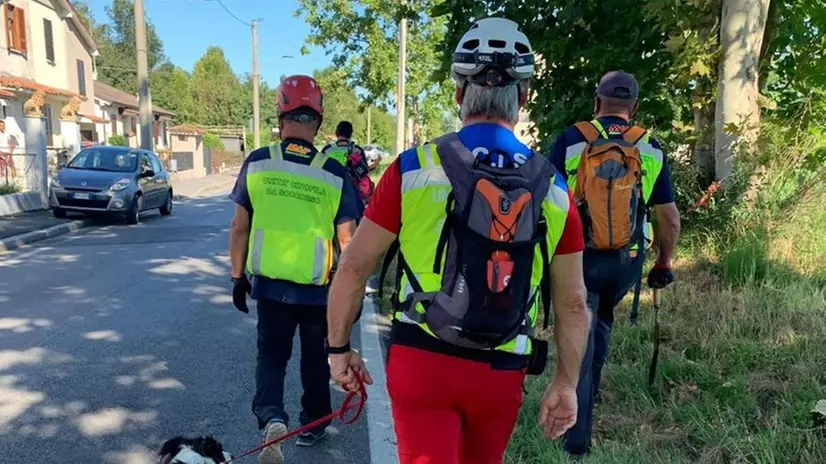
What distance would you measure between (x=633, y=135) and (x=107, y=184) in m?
12.6

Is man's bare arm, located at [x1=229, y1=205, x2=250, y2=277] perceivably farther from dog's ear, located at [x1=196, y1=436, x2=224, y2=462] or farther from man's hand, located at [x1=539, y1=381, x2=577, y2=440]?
man's hand, located at [x1=539, y1=381, x2=577, y2=440]

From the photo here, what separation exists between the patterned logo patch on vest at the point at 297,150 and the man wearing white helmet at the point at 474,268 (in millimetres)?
1446

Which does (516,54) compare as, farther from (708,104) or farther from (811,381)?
(708,104)

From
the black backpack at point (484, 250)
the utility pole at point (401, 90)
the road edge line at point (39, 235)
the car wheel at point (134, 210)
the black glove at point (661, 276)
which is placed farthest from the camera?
the utility pole at point (401, 90)

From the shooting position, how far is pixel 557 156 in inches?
148

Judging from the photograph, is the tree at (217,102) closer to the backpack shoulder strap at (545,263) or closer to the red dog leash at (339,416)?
the red dog leash at (339,416)

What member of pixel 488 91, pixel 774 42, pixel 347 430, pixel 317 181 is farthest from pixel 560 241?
pixel 774 42

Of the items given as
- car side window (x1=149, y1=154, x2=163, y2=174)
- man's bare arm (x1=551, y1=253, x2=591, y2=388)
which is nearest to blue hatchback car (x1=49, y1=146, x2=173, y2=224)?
car side window (x1=149, y1=154, x2=163, y2=174)

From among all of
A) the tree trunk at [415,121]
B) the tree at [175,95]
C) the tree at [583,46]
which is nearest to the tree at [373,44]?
the tree trunk at [415,121]

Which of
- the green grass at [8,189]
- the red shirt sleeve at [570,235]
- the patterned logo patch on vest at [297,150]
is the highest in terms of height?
the patterned logo patch on vest at [297,150]

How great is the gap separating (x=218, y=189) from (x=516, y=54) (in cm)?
2844

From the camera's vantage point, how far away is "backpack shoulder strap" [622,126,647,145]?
11.8 feet

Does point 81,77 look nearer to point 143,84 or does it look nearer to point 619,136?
point 143,84

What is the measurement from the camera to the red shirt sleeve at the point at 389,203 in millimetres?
2008
